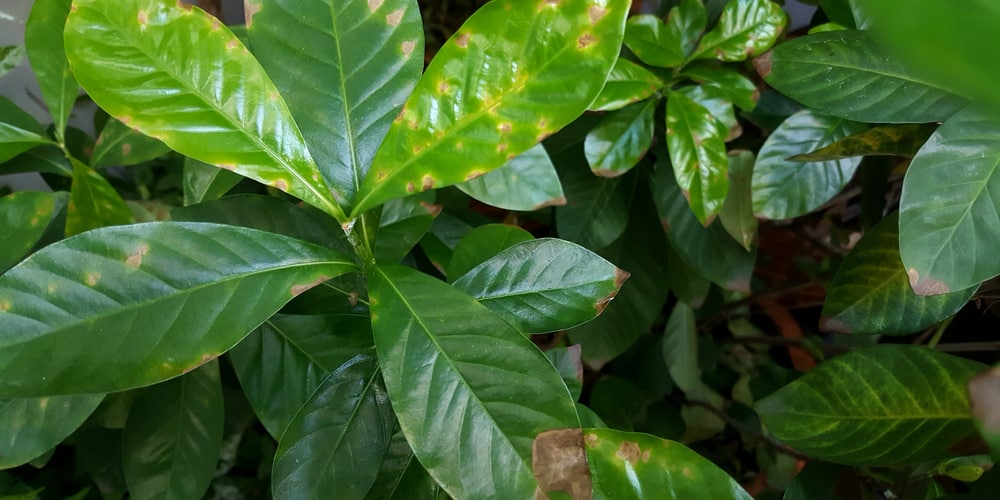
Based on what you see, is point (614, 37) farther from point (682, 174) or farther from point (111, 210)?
point (111, 210)

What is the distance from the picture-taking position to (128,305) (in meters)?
0.38

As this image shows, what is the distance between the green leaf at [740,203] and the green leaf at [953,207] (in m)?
0.26

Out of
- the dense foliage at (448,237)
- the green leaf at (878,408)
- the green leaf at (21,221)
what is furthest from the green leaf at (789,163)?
the green leaf at (21,221)

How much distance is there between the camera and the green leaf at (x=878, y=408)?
0.52 meters

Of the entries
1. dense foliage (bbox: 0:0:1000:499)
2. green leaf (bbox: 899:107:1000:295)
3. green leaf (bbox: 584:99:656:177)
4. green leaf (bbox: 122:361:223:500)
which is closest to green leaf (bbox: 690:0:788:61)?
dense foliage (bbox: 0:0:1000:499)

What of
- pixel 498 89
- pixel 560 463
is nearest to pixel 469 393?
pixel 560 463

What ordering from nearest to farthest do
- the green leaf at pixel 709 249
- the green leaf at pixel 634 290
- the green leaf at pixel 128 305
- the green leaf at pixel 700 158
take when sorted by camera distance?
the green leaf at pixel 128 305
the green leaf at pixel 700 158
the green leaf at pixel 709 249
the green leaf at pixel 634 290

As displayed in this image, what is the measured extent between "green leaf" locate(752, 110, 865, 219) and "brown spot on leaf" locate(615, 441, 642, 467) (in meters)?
0.42

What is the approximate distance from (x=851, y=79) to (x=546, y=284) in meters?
0.43

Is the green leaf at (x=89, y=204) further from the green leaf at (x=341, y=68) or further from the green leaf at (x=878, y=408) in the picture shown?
the green leaf at (x=878, y=408)

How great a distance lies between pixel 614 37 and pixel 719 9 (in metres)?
0.54

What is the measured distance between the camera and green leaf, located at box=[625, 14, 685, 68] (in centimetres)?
72

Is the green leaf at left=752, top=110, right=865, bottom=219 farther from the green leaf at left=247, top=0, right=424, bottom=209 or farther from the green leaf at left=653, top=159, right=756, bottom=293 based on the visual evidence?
the green leaf at left=247, top=0, right=424, bottom=209

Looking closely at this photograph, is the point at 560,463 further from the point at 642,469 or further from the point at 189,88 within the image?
the point at 189,88
